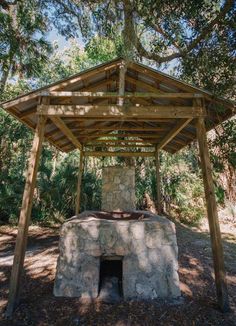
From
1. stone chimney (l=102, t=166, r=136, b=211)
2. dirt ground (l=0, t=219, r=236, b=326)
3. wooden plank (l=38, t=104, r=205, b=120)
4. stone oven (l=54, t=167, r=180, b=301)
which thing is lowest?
dirt ground (l=0, t=219, r=236, b=326)

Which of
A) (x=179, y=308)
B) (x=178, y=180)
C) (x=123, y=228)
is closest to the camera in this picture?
(x=179, y=308)

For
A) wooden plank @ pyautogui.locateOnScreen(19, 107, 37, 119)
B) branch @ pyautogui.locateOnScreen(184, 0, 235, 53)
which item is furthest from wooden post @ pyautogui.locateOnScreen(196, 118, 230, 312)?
wooden plank @ pyautogui.locateOnScreen(19, 107, 37, 119)

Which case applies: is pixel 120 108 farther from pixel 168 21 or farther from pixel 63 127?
pixel 168 21

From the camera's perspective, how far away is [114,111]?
3.90 meters

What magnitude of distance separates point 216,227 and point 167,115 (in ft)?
5.70

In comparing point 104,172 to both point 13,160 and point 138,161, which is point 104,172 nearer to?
point 138,161

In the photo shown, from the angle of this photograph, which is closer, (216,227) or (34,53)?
(216,227)

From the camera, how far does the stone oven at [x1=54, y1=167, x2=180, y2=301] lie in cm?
364

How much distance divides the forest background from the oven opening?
2.48 m

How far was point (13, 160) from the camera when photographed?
11.0m

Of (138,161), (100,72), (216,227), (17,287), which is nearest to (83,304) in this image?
(17,287)

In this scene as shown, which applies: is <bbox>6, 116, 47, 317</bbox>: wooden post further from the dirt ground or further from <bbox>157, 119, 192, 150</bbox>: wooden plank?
<bbox>157, 119, 192, 150</bbox>: wooden plank

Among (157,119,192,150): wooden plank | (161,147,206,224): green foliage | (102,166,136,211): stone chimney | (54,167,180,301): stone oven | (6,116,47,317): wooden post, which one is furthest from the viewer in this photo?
(161,147,206,224): green foliage

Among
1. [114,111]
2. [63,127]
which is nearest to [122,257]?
[114,111]
